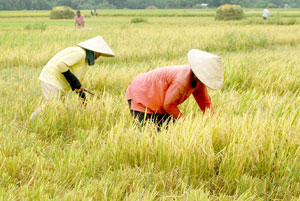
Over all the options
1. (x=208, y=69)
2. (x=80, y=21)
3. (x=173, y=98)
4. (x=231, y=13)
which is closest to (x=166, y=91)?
(x=173, y=98)

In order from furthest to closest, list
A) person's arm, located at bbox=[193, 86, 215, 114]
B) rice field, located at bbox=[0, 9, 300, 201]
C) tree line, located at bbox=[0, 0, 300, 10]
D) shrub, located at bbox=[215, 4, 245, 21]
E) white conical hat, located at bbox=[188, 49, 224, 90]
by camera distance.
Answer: tree line, located at bbox=[0, 0, 300, 10] < shrub, located at bbox=[215, 4, 245, 21] < person's arm, located at bbox=[193, 86, 215, 114] < white conical hat, located at bbox=[188, 49, 224, 90] < rice field, located at bbox=[0, 9, 300, 201]

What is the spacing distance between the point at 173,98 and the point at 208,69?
1.23 feet

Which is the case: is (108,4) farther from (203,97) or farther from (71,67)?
(203,97)

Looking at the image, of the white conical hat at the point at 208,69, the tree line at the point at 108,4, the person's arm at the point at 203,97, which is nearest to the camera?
the white conical hat at the point at 208,69

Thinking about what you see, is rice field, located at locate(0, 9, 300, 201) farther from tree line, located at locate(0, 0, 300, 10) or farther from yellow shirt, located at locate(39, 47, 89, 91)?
tree line, located at locate(0, 0, 300, 10)

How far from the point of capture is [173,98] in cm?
246

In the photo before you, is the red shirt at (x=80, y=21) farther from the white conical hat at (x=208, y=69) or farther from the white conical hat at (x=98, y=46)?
the white conical hat at (x=208, y=69)

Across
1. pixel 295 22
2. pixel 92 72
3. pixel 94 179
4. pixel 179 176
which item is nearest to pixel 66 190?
pixel 94 179

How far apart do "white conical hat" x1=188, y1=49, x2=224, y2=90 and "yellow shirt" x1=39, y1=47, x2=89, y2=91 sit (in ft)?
4.84

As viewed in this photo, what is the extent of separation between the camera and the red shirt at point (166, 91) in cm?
244

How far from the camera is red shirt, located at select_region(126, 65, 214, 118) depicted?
96.0 inches

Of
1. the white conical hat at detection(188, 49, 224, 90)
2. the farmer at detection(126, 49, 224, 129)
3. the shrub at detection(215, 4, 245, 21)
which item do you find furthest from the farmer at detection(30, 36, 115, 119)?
the shrub at detection(215, 4, 245, 21)

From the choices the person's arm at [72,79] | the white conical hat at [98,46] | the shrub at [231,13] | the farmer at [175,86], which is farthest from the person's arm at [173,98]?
the shrub at [231,13]

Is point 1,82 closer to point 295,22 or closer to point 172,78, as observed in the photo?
point 172,78
